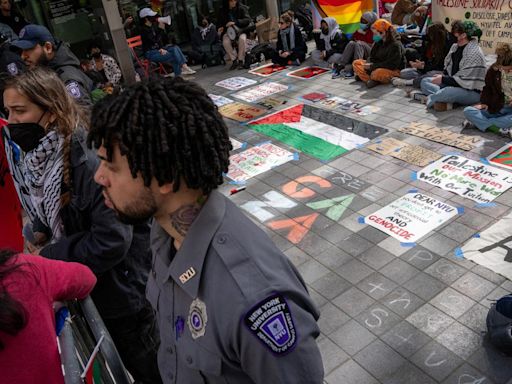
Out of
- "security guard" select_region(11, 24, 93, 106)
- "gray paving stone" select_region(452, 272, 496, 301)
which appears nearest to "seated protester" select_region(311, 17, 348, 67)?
"security guard" select_region(11, 24, 93, 106)

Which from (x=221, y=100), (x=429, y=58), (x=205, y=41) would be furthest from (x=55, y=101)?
(x=205, y=41)

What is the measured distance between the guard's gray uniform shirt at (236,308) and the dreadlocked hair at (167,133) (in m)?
0.14

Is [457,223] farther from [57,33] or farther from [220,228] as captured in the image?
[57,33]

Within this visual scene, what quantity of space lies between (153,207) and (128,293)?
3.70ft

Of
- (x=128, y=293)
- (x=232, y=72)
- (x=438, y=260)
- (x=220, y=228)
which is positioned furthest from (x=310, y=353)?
(x=232, y=72)

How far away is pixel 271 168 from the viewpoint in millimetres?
6750

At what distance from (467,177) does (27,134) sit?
4.82 m

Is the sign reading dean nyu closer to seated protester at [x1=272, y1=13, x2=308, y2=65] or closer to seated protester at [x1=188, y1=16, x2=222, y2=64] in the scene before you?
seated protester at [x1=272, y1=13, x2=308, y2=65]

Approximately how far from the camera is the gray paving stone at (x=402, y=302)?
4047mm

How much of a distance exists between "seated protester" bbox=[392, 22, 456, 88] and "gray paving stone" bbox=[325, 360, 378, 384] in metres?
6.08

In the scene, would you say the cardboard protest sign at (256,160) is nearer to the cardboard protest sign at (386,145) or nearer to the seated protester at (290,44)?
the cardboard protest sign at (386,145)

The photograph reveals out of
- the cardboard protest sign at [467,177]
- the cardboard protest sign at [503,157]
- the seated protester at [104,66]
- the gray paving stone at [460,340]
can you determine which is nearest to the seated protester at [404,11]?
the cardboard protest sign at [503,157]

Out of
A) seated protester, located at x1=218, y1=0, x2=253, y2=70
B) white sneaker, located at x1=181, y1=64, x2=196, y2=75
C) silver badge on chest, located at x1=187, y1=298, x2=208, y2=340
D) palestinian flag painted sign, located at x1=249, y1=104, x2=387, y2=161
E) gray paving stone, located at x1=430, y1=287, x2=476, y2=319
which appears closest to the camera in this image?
silver badge on chest, located at x1=187, y1=298, x2=208, y2=340

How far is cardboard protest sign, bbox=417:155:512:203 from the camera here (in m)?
5.39
